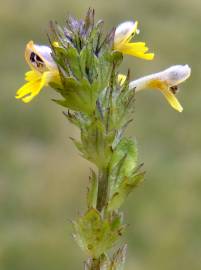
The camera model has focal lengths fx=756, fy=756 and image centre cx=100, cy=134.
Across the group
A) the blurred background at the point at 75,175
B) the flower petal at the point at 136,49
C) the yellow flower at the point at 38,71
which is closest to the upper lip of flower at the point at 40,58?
the yellow flower at the point at 38,71

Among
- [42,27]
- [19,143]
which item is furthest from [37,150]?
[42,27]

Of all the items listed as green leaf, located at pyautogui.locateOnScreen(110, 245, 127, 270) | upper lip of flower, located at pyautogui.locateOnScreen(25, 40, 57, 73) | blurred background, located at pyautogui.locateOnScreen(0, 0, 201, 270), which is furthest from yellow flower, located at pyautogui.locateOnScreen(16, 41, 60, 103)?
blurred background, located at pyautogui.locateOnScreen(0, 0, 201, 270)

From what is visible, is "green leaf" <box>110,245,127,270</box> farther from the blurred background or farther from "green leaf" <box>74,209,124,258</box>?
the blurred background

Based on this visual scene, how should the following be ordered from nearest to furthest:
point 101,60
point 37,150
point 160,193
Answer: point 101,60, point 160,193, point 37,150

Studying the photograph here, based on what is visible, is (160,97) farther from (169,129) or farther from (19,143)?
(19,143)

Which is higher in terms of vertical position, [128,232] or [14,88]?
[14,88]

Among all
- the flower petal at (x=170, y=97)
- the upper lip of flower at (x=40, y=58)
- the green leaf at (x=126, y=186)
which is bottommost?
the green leaf at (x=126, y=186)

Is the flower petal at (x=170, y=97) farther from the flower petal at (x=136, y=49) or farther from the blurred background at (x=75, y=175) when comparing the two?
the blurred background at (x=75, y=175)

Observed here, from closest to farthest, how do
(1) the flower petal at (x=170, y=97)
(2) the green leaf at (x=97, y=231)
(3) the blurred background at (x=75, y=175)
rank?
1. (2) the green leaf at (x=97, y=231)
2. (1) the flower petal at (x=170, y=97)
3. (3) the blurred background at (x=75, y=175)

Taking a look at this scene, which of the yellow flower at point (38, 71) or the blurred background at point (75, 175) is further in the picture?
the blurred background at point (75, 175)
